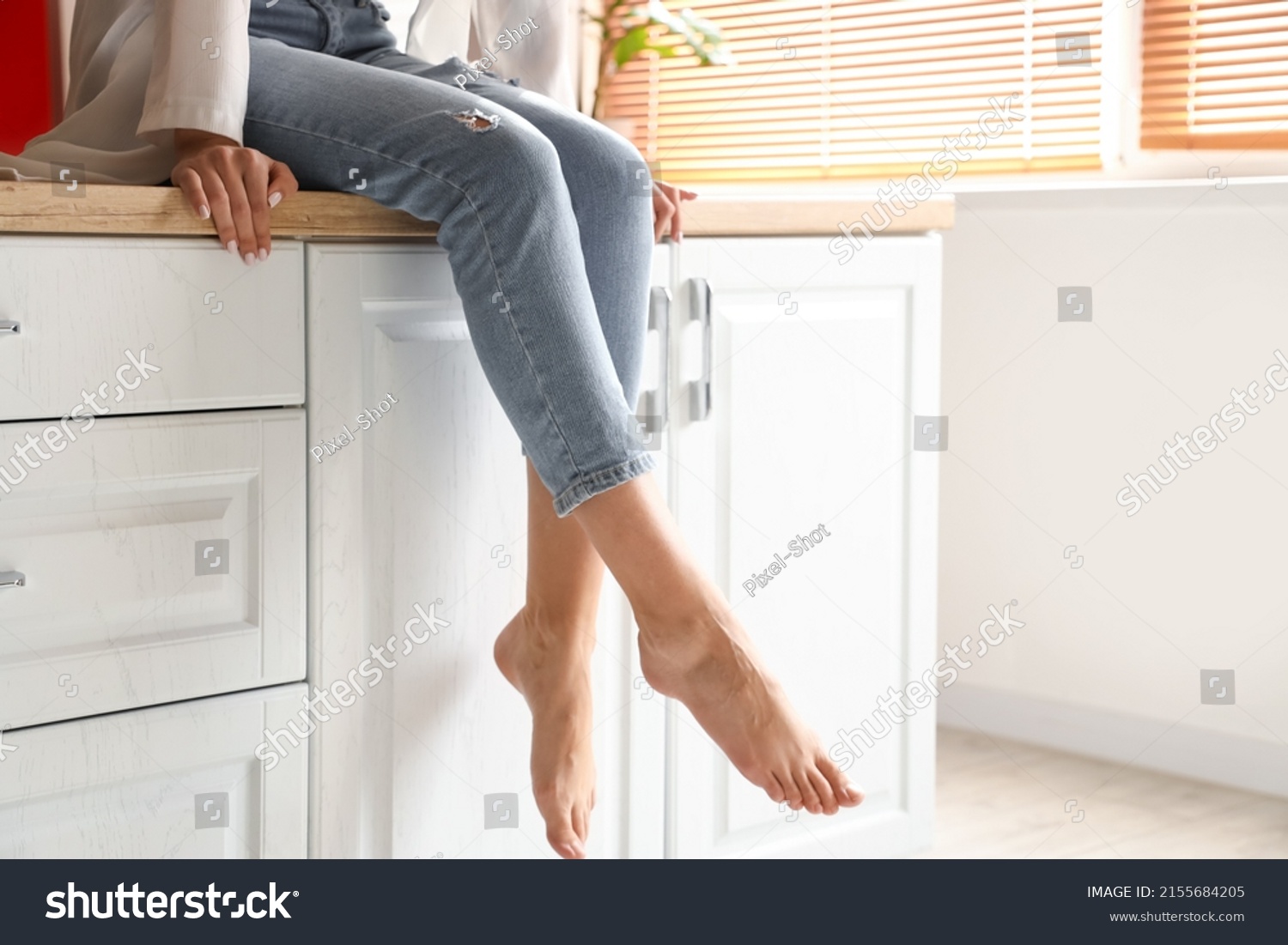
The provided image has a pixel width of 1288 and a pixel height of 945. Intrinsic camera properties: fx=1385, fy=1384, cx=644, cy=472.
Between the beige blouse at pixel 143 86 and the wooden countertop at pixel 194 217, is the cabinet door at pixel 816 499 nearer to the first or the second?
the wooden countertop at pixel 194 217

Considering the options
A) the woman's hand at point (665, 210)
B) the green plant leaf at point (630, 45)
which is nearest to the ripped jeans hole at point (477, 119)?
the woman's hand at point (665, 210)

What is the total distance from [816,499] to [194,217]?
0.66 metres

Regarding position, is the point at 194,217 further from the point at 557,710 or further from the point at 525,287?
the point at 557,710

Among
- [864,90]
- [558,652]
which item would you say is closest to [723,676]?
[558,652]

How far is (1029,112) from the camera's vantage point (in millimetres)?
1898

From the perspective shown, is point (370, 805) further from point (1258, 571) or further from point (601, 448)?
point (1258, 571)

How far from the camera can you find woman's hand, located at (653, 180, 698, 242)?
120 cm

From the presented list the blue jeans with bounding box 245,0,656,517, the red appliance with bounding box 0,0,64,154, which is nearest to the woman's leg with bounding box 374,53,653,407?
the blue jeans with bounding box 245,0,656,517

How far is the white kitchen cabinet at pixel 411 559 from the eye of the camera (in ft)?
3.40

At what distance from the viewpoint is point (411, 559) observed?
1.09 metres

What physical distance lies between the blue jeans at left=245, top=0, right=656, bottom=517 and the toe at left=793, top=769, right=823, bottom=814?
0.25 m

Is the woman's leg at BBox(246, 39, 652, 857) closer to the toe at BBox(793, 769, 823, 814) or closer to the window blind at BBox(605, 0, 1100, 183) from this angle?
the toe at BBox(793, 769, 823, 814)

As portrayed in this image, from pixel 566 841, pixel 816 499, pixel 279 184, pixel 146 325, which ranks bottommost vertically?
pixel 566 841
